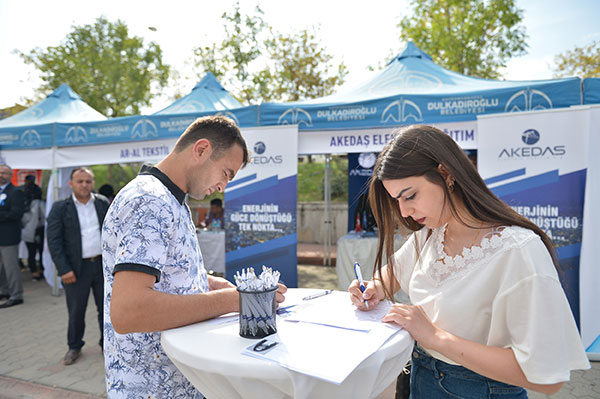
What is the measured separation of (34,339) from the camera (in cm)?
444

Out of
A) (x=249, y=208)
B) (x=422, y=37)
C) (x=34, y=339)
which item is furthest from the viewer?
(x=422, y=37)

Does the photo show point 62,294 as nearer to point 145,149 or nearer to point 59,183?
point 59,183

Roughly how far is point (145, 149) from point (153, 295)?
527 cm

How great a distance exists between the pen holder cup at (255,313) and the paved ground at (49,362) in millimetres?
2486

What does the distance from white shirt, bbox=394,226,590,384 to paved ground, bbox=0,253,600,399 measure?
2.36m

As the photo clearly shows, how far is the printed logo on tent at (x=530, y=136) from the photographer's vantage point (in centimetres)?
385

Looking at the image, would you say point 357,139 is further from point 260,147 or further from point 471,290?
point 471,290

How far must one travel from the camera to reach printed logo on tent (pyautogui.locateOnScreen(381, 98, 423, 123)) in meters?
4.48

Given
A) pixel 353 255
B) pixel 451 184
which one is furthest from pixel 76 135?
pixel 451 184

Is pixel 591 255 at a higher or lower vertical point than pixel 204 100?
lower

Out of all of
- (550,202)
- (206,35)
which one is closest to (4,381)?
(550,202)

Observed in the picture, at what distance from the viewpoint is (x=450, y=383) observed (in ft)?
4.01

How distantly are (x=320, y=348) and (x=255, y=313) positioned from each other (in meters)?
0.22

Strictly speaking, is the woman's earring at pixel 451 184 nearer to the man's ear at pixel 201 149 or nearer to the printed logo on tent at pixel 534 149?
the man's ear at pixel 201 149
